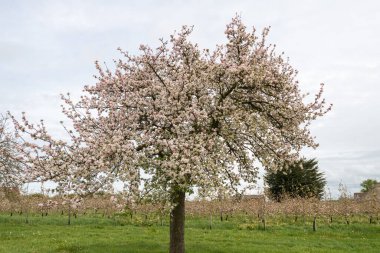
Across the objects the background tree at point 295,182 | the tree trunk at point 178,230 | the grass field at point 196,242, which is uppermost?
the background tree at point 295,182

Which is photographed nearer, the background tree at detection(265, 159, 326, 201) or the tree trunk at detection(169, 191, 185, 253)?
the tree trunk at detection(169, 191, 185, 253)

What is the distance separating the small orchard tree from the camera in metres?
17.5

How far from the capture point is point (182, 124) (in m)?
18.5

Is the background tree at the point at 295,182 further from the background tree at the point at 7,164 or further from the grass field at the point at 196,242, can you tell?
the background tree at the point at 7,164

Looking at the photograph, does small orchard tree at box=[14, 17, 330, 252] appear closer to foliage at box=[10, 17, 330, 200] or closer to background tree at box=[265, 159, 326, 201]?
foliage at box=[10, 17, 330, 200]

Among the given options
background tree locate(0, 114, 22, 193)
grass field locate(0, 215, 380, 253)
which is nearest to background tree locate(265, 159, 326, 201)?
grass field locate(0, 215, 380, 253)

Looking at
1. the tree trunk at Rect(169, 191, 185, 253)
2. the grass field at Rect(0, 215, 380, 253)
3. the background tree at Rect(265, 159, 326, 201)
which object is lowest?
the grass field at Rect(0, 215, 380, 253)

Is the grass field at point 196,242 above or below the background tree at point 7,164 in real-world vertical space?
below

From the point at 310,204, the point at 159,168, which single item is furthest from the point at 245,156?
the point at 310,204

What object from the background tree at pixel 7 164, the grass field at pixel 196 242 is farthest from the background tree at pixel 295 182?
the background tree at pixel 7 164

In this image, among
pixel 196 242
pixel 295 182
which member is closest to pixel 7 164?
pixel 196 242

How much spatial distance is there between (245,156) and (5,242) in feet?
65.0

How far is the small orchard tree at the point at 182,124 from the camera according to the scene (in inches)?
690

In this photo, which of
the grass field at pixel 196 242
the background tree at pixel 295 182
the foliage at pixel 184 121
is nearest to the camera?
the foliage at pixel 184 121
